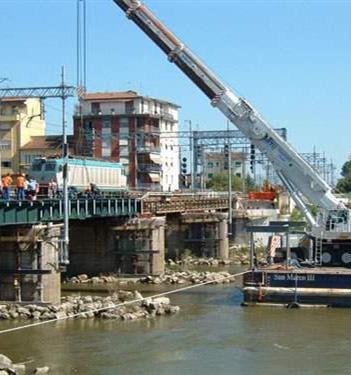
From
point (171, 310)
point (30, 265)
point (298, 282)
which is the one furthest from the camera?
point (30, 265)

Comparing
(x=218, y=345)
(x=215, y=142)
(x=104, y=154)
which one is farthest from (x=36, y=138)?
(x=218, y=345)

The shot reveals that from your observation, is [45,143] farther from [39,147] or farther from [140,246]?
[140,246]

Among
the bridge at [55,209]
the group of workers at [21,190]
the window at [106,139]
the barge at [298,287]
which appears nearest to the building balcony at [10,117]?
the window at [106,139]

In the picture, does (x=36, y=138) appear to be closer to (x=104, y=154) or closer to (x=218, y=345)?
(x=104, y=154)

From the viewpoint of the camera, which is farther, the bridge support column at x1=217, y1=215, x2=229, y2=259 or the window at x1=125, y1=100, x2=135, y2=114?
the window at x1=125, y1=100, x2=135, y2=114

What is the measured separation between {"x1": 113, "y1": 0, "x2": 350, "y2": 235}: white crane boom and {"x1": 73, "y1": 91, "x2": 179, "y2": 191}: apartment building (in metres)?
66.3

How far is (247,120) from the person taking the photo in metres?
57.4

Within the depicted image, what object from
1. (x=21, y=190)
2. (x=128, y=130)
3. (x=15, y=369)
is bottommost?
(x=15, y=369)

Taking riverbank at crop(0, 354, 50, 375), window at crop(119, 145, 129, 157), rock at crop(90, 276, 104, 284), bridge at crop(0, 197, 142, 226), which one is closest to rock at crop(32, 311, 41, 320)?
bridge at crop(0, 197, 142, 226)

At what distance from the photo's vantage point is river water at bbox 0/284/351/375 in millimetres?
36281

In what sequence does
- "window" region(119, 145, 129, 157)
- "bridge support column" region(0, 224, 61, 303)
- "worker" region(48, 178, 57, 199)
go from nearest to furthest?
"bridge support column" region(0, 224, 61, 303)
"worker" region(48, 178, 57, 199)
"window" region(119, 145, 129, 157)

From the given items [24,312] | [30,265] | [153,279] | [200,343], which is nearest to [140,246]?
[153,279]

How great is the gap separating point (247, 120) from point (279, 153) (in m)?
2.80

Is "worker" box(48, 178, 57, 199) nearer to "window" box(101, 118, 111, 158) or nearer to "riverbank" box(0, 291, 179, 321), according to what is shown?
"riverbank" box(0, 291, 179, 321)
